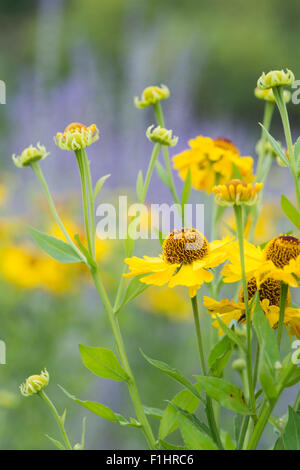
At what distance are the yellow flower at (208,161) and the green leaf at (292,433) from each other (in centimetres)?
18

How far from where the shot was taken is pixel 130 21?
13.0ft

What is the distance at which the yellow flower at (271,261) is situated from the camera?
236 millimetres

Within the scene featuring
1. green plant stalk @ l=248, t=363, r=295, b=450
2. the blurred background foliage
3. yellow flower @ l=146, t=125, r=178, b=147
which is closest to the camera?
green plant stalk @ l=248, t=363, r=295, b=450

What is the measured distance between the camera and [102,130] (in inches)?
99.0

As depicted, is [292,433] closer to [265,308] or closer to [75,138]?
[265,308]

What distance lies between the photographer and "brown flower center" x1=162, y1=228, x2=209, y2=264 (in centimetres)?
28

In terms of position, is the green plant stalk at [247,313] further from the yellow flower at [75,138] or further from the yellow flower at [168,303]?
the yellow flower at [168,303]

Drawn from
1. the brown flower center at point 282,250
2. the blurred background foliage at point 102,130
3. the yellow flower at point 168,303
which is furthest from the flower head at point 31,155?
the yellow flower at point 168,303

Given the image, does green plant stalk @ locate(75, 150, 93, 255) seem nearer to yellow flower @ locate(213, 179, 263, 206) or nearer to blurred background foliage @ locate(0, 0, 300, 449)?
yellow flower @ locate(213, 179, 263, 206)

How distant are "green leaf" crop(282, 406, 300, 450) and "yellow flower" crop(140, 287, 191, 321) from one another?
0.75 m

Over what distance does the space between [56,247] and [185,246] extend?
63 mm

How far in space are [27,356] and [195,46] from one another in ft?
10.4

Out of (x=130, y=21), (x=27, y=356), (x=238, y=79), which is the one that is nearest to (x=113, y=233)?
(x=27, y=356)

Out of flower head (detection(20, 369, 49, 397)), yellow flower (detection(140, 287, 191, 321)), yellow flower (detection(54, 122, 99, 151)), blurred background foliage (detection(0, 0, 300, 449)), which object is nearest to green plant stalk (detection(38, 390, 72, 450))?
flower head (detection(20, 369, 49, 397))
